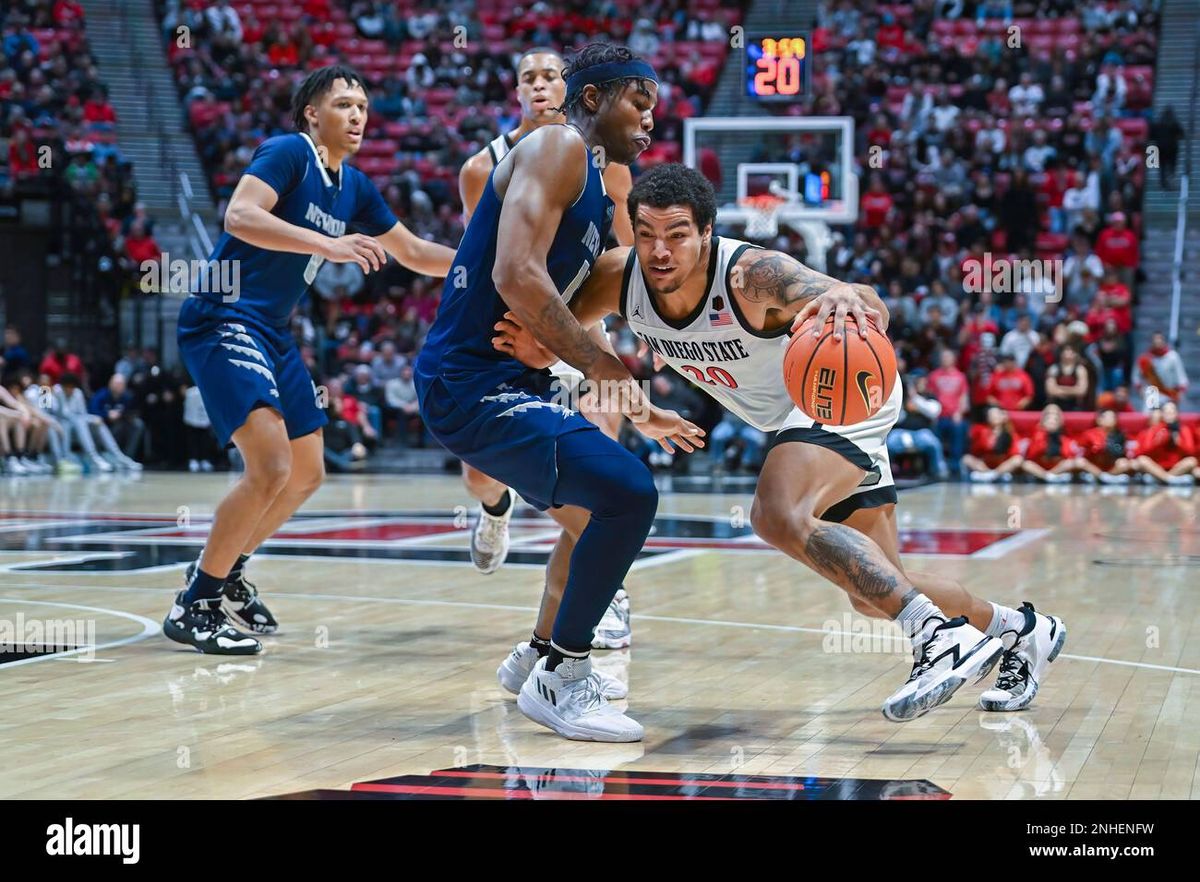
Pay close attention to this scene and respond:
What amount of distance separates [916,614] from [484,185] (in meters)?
2.52

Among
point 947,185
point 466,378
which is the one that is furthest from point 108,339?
point 466,378

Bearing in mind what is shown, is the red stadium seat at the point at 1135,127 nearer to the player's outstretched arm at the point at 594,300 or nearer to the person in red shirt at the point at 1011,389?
the person in red shirt at the point at 1011,389

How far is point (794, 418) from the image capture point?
4625 millimetres

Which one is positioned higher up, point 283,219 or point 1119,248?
point 283,219

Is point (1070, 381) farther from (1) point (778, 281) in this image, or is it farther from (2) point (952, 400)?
(1) point (778, 281)

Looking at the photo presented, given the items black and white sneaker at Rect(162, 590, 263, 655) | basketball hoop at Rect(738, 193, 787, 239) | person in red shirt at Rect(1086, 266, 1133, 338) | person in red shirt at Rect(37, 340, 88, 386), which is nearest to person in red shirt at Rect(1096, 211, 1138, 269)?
person in red shirt at Rect(1086, 266, 1133, 338)

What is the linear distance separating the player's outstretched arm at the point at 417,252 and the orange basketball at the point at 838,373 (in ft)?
6.93

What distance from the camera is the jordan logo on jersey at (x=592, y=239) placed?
4379mm

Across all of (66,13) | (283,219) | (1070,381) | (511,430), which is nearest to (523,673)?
(511,430)

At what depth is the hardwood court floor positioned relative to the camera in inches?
152

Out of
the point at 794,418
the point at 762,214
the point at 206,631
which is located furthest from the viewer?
the point at 762,214
